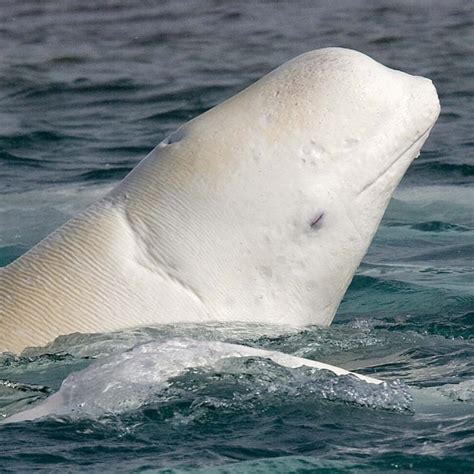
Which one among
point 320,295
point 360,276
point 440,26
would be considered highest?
point 320,295

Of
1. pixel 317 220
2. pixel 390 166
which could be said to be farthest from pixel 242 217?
pixel 390 166

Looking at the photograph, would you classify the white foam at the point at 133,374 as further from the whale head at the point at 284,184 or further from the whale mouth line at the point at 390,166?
the whale mouth line at the point at 390,166

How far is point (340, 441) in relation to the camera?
5.26 meters

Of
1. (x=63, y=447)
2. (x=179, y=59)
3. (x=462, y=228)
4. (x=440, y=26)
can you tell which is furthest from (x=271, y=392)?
(x=440, y=26)

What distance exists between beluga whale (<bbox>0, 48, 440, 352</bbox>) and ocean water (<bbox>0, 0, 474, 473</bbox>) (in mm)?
172

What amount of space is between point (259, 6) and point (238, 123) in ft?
51.6

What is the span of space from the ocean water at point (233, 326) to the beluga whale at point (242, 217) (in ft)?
0.57

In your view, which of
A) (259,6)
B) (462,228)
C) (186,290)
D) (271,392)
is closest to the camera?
(271,392)

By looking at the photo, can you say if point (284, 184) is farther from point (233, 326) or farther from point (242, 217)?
point (233, 326)

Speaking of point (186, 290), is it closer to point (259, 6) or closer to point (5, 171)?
point (5, 171)

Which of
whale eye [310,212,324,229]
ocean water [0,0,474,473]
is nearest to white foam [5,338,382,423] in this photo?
ocean water [0,0,474,473]

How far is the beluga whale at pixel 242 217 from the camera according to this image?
6.41 metres

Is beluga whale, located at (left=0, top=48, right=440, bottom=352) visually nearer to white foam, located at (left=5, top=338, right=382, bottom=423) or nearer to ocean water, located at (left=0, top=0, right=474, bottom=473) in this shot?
ocean water, located at (left=0, top=0, right=474, bottom=473)

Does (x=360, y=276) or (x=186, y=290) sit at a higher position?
(x=186, y=290)
